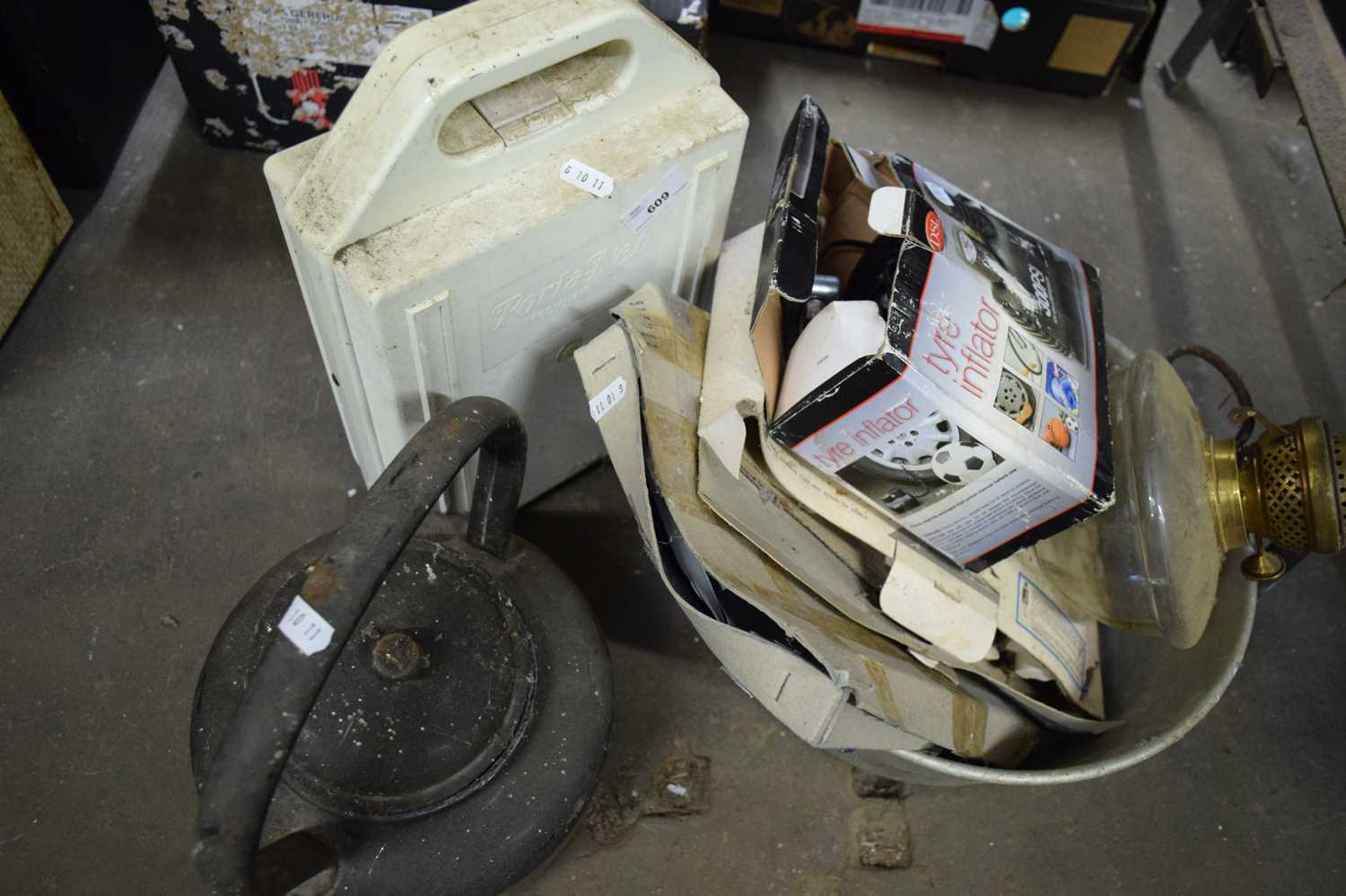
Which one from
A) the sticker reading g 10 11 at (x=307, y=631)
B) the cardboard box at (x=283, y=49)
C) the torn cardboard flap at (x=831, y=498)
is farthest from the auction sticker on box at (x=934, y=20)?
the sticker reading g 10 11 at (x=307, y=631)

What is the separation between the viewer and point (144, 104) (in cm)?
165

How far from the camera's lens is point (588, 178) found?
869 mm

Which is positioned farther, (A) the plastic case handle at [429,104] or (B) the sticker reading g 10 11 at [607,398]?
(B) the sticker reading g 10 11 at [607,398]

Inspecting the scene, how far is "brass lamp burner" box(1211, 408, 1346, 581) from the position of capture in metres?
0.89

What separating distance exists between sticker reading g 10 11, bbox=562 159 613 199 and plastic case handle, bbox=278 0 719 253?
1.3 inches

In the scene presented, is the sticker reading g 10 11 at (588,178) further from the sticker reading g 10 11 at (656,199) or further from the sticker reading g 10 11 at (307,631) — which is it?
the sticker reading g 10 11 at (307,631)

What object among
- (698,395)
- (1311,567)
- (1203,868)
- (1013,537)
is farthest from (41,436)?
(1311,567)

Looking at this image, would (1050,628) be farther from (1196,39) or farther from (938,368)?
(1196,39)

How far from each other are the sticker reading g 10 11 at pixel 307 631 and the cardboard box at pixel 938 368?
1.44ft

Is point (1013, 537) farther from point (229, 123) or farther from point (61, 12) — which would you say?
point (61, 12)

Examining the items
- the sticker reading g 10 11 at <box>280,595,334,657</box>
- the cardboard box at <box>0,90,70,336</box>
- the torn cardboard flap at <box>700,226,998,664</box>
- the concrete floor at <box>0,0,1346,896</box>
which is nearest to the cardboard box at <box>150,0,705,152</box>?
the concrete floor at <box>0,0,1346,896</box>

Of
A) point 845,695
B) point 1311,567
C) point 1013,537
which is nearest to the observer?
point 845,695

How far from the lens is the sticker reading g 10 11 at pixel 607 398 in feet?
2.97

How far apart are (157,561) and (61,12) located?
0.79 meters
